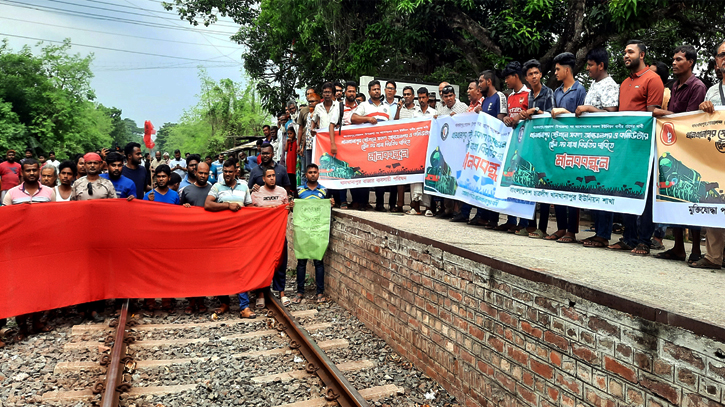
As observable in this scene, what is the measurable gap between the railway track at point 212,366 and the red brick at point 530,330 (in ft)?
4.80

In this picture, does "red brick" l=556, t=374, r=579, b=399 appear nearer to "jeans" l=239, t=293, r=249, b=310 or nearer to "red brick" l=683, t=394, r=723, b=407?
"red brick" l=683, t=394, r=723, b=407

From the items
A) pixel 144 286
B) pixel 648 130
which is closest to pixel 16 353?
pixel 144 286

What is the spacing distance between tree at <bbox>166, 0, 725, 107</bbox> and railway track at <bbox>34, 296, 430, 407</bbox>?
8.41 meters

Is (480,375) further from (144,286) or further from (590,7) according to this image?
(590,7)

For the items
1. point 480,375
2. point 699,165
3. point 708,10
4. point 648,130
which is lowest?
point 480,375

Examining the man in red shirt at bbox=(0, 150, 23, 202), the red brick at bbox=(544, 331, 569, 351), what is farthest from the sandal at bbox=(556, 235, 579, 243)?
the man in red shirt at bbox=(0, 150, 23, 202)

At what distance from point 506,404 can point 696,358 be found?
172 cm

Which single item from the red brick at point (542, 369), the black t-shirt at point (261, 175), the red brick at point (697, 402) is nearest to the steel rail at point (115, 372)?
the black t-shirt at point (261, 175)

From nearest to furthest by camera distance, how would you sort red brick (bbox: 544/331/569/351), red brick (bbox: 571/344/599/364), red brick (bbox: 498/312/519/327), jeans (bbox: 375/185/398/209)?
red brick (bbox: 571/344/599/364) < red brick (bbox: 544/331/569/351) < red brick (bbox: 498/312/519/327) < jeans (bbox: 375/185/398/209)

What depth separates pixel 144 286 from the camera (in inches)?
286

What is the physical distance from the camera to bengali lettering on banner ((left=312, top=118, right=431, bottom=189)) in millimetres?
8242

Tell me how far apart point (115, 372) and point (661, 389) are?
4463 mm

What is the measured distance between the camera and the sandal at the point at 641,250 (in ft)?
16.3

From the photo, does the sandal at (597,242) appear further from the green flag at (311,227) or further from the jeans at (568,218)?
the green flag at (311,227)
